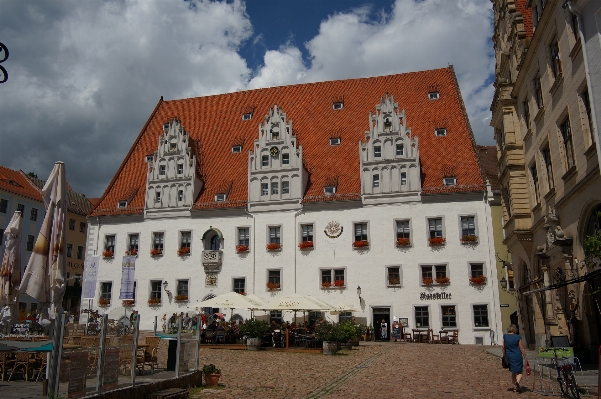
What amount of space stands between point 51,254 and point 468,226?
87.3ft

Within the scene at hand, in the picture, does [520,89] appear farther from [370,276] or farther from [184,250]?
[184,250]

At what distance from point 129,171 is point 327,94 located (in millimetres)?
16990

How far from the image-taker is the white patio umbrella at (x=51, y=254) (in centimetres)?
1195

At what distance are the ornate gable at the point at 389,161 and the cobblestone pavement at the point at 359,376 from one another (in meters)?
14.0

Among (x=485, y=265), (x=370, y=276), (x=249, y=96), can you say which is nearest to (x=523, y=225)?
(x=485, y=265)

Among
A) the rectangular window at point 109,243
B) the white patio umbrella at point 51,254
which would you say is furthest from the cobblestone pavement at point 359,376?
the rectangular window at point 109,243

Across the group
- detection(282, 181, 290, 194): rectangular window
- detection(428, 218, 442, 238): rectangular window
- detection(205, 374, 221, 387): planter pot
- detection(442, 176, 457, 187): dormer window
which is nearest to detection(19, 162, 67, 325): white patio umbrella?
A: detection(205, 374, 221, 387): planter pot

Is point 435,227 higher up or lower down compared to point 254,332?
higher up

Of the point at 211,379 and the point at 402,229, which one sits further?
the point at 402,229

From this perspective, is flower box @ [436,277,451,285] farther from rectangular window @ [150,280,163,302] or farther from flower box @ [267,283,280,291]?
rectangular window @ [150,280,163,302]

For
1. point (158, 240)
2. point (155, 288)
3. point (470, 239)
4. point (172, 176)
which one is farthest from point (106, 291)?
point (470, 239)

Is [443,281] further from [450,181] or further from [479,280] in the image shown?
[450,181]

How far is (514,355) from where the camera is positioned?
11.8 metres

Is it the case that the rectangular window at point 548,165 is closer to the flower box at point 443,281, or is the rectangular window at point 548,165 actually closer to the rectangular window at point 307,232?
the flower box at point 443,281
